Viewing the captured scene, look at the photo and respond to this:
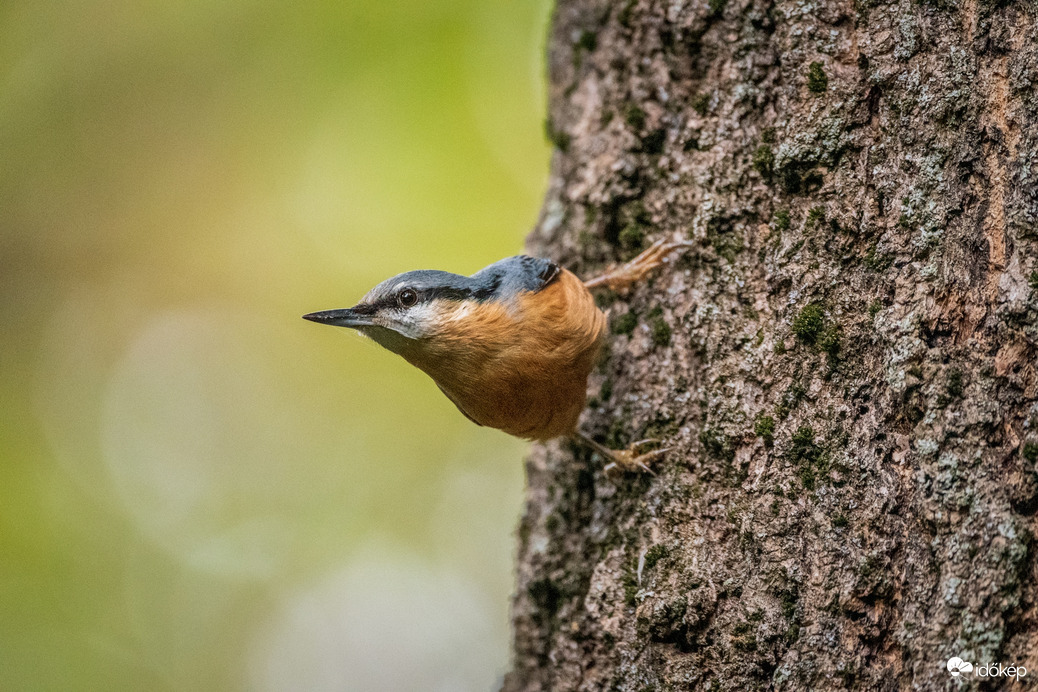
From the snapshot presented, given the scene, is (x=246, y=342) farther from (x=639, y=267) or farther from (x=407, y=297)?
(x=639, y=267)

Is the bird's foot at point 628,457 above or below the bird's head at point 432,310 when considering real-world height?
below

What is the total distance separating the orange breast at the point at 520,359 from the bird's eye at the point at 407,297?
0.64 ft

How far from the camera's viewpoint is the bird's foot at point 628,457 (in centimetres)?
306

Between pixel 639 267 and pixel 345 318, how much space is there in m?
1.37

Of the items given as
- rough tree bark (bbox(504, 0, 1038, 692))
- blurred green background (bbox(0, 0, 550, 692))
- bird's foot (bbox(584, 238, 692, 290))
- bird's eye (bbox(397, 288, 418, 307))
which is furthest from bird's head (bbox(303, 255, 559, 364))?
blurred green background (bbox(0, 0, 550, 692))

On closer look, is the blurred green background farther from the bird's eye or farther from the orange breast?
the bird's eye

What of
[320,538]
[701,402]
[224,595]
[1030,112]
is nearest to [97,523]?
[224,595]

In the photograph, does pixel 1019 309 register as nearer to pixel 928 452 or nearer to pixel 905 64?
pixel 928 452

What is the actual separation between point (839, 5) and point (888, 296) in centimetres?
112

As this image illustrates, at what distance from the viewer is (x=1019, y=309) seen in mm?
2150

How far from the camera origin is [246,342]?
921 centimetres

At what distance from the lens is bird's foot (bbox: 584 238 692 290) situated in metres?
3.32

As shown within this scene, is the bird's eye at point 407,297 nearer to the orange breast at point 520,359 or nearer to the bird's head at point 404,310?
the bird's head at point 404,310

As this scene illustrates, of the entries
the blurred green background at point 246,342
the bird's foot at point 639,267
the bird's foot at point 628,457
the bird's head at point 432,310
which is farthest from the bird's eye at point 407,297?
the blurred green background at point 246,342
